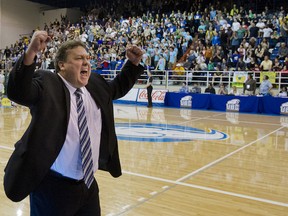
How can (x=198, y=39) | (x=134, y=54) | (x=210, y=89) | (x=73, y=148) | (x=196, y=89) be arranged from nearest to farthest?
1. (x=73, y=148)
2. (x=134, y=54)
3. (x=210, y=89)
4. (x=196, y=89)
5. (x=198, y=39)

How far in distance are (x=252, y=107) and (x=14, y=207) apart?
11.2m

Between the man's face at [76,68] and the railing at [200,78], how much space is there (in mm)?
12080

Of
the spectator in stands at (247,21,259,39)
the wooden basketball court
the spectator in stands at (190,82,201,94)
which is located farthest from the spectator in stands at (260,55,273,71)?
the wooden basketball court

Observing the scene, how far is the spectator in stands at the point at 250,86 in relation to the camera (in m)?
13.3

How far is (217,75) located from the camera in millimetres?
15148

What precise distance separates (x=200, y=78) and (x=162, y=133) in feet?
28.0

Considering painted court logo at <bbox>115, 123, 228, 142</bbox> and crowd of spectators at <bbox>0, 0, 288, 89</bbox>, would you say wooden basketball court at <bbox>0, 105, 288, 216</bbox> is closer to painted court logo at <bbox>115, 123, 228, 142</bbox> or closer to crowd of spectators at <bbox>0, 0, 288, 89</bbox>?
painted court logo at <bbox>115, 123, 228, 142</bbox>

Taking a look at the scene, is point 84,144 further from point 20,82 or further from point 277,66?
point 277,66

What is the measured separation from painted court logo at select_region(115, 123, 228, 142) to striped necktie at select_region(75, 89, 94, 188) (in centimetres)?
525

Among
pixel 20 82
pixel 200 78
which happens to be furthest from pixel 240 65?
pixel 20 82

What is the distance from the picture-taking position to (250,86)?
13.3 meters

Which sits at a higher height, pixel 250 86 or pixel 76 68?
pixel 76 68

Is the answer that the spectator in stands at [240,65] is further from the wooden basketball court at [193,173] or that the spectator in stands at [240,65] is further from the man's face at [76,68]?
the man's face at [76,68]

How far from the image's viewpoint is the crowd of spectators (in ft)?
47.9
